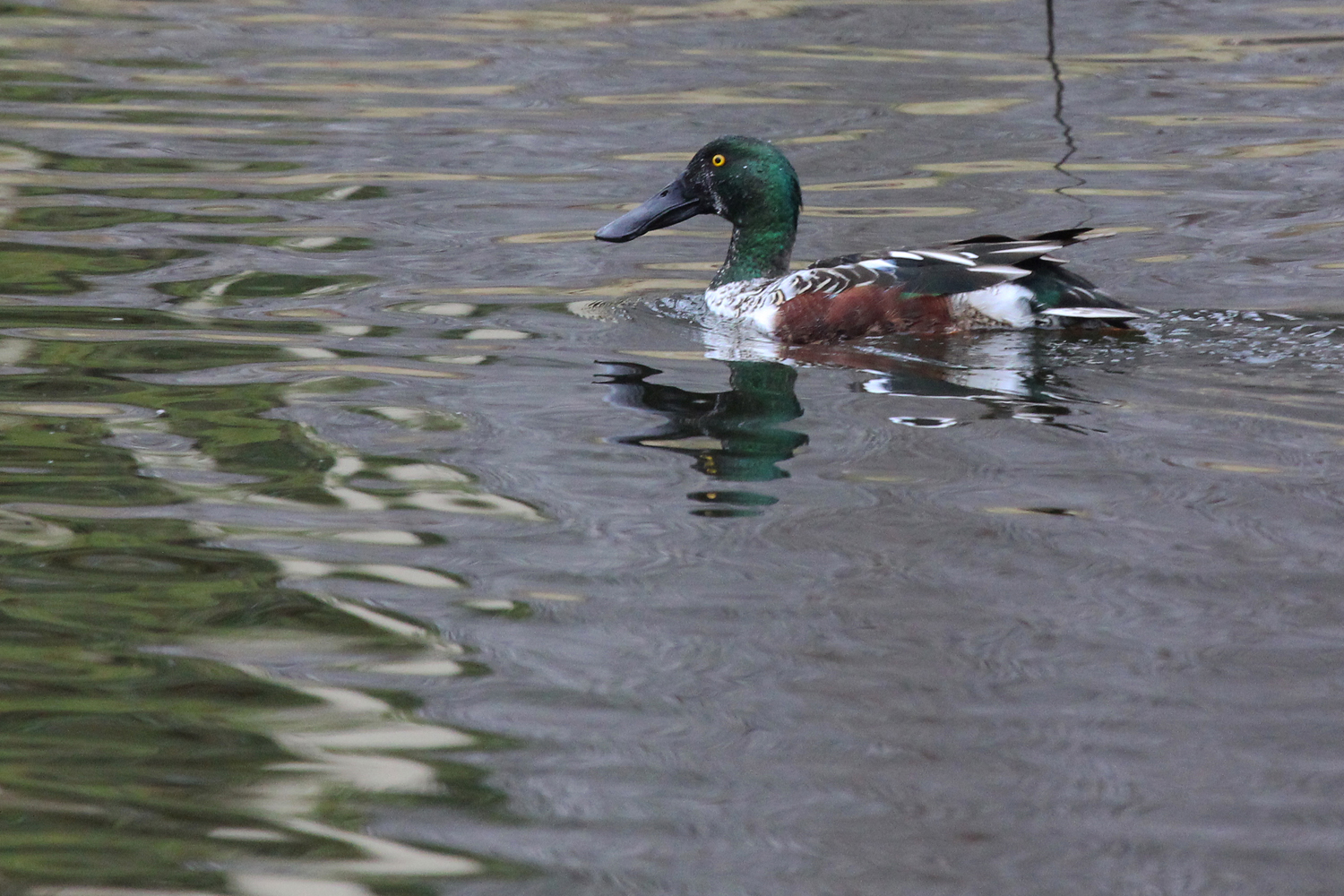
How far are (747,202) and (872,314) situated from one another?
47.4 inches

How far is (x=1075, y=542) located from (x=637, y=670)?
1.41m

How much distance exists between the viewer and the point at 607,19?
1642cm

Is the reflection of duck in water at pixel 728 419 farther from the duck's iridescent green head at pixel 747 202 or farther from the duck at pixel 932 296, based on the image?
the duck's iridescent green head at pixel 747 202

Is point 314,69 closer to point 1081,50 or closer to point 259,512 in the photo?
point 1081,50

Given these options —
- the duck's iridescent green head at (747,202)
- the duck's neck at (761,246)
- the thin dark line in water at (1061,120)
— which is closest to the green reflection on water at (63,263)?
the duck's iridescent green head at (747,202)

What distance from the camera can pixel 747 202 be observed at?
8.32m

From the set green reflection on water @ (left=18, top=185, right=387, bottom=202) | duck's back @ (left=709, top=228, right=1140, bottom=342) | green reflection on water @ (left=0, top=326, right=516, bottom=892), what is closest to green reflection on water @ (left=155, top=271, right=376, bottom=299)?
green reflection on water @ (left=0, top=326, right=516, bottom=892)

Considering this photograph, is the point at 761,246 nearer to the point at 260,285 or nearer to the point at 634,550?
the point at 260,285

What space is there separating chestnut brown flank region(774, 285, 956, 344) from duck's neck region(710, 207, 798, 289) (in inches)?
30.0

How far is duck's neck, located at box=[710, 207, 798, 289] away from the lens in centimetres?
825

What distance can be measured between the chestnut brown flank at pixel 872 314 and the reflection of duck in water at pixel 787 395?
74 mm

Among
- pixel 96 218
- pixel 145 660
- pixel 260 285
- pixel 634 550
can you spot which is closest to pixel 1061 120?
pixel 260 285

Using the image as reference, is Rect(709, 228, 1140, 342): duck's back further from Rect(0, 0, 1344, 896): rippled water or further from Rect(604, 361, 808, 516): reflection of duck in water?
Rect(604, 361, 808, 516): reflection of duck in water

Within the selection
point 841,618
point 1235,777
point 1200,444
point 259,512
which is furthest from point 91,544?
point 1200,444
